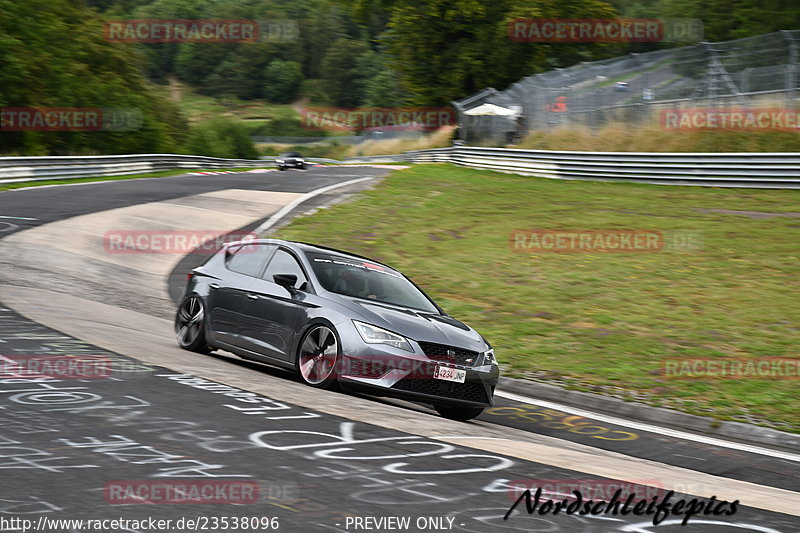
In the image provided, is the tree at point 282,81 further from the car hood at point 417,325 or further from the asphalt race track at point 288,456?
the car hood at point 417,325

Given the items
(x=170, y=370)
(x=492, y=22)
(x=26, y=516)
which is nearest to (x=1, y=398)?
(x=170, y=370)

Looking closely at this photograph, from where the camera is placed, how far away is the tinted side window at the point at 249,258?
1010cm

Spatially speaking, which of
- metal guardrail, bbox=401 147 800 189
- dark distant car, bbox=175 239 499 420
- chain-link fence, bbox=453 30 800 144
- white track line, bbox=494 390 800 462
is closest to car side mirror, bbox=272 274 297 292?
dark distant car, bbox=175 239 499 420

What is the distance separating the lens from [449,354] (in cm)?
853

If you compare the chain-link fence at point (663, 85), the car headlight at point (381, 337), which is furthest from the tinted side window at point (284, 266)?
the chain-link fence at point (663, 85)

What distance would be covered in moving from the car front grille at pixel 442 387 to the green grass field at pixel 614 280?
6.65ft

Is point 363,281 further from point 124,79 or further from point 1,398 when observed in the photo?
point 124,79

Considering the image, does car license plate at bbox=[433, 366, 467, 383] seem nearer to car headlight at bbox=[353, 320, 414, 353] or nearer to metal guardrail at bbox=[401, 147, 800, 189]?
car headlight at bbox=[353, 320, 414, 353]

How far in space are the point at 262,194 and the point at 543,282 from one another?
14.7m

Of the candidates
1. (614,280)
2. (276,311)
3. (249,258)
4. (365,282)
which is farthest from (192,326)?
(614,280)

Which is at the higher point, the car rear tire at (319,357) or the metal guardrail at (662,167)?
the metal guardrail at (662,167)

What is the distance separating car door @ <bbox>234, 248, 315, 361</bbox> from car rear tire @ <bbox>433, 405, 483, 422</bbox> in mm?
1592

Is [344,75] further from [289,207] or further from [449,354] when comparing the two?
[449,354]

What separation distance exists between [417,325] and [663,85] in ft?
80.4
